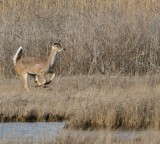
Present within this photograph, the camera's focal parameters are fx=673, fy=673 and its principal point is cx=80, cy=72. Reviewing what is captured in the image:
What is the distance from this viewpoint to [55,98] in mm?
13703

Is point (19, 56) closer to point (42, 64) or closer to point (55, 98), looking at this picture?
point (42, 64)

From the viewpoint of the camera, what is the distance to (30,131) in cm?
1111

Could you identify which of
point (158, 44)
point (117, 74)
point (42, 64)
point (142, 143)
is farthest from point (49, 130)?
point (158, 44)

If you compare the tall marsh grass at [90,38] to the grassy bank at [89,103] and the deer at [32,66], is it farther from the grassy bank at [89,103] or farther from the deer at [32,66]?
the deer at [32,66]

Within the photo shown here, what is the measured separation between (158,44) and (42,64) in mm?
3956

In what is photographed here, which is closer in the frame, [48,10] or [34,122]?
[34,122]

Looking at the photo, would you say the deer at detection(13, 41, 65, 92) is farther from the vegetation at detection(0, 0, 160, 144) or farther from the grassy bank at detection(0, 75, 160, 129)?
the vegetation at detection(0, 0, 160, 144)

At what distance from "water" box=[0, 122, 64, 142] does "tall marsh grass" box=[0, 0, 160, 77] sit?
6.27 metres

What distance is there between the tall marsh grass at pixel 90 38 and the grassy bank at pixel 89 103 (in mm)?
1942

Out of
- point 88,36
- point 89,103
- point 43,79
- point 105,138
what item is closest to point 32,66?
point 43,79

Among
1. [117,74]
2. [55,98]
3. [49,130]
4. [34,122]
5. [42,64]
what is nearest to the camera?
[49,130]

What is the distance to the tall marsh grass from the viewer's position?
59.7 feet

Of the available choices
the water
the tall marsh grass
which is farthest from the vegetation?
the water

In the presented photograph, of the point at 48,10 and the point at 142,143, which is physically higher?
the point at 48,10
